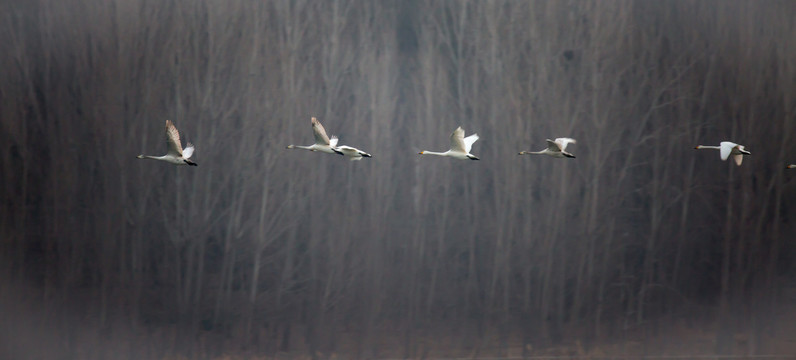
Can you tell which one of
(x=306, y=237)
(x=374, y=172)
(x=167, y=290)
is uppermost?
(x=374, y=172)

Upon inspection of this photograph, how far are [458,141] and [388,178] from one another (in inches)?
45.5

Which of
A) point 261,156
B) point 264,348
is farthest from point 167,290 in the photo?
point 261,156

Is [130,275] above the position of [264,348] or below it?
above

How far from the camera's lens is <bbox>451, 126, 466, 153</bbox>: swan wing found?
675 cm

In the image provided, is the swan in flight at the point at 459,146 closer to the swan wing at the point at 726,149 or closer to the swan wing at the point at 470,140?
the swan wing at the point at 470,140

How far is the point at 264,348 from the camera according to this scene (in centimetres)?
782

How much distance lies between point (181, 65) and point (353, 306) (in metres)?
2.79

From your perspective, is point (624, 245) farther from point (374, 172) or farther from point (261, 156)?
point (261, 156)

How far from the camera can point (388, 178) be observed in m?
7.82

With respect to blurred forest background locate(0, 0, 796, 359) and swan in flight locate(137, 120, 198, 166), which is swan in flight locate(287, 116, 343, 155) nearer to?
blurred forest background locate(0, 0, 796, 359)

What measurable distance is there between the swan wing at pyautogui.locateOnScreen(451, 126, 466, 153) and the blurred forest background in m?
0.81

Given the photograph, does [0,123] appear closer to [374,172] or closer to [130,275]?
[130,275]

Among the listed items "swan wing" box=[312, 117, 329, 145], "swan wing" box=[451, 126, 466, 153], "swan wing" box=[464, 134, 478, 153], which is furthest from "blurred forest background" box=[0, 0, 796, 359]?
"swan wing" box=[312, 117, 329, 145]

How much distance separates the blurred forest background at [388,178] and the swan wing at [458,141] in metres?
0.81
